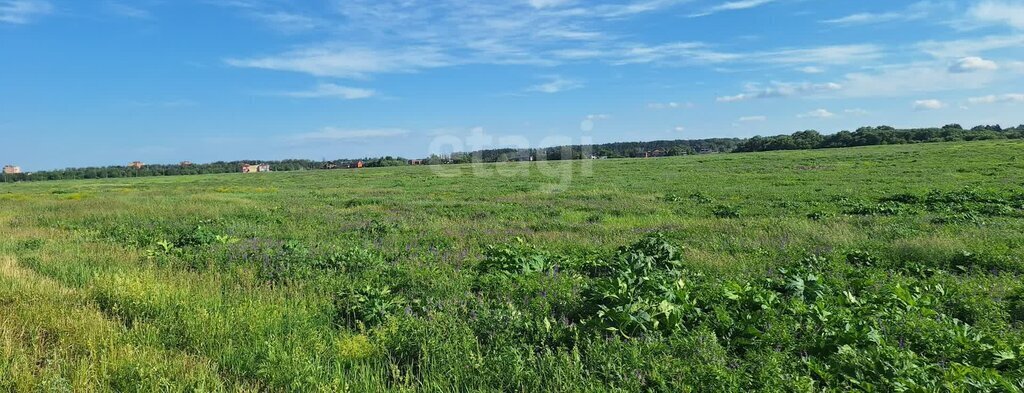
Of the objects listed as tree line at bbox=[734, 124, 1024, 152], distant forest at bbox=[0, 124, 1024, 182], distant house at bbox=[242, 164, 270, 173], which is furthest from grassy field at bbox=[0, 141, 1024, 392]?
distant house at bbox=[242, 164, 270, 173]

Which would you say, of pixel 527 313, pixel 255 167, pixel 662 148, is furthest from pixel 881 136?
pixel 255 167

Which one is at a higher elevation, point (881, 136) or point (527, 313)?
point (881, 136)

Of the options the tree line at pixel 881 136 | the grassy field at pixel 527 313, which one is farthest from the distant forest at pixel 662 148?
the grassy field at pixel 527 313

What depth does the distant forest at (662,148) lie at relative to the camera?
90.4 m

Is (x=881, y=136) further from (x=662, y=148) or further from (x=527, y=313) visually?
(x=527, y=313)

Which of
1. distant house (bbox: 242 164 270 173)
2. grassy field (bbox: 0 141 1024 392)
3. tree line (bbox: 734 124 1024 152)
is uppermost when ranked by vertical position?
tree line (bbox: 734 124 1024 152)

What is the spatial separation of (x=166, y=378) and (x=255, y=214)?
1595cm

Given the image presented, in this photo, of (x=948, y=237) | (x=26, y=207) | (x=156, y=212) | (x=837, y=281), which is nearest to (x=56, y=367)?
(x=837, y=281)

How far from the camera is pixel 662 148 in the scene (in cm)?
12406

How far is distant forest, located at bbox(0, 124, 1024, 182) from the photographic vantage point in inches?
3558

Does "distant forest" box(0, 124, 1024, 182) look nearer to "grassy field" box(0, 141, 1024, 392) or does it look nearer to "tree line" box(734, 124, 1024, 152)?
"tree line" box(734, 124, 1024, 152)

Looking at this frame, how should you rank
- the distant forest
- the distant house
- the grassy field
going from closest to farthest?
the grassy field < the distant forest < the distant house

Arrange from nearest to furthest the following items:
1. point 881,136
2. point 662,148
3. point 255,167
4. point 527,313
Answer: point 527,313 < point 881,136 < point 662,148 < point 255,167

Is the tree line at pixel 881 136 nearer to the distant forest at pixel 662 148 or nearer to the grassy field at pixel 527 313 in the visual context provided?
the distant forest at pixel 662 148
